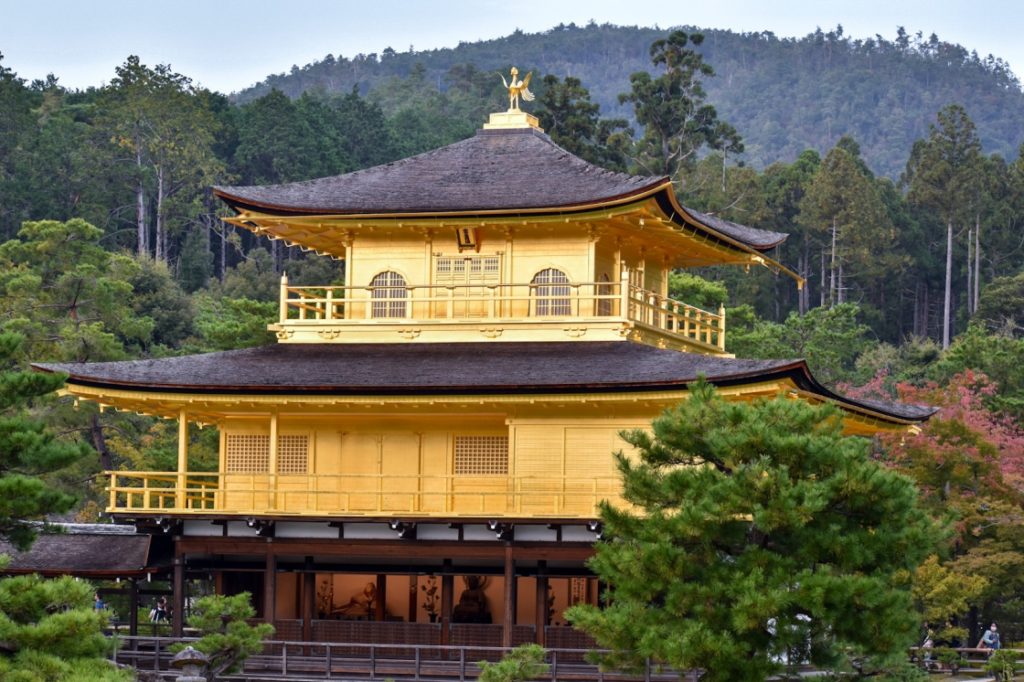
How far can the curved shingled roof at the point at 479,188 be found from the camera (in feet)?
118

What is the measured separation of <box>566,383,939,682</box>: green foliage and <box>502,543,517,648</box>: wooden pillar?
552cm

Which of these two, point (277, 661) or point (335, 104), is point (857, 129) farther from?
point (277, 661)

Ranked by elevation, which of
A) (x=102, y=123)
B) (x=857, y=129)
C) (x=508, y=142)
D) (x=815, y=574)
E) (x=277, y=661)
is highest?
(x=857, y=129)

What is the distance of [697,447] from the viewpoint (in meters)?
27.8

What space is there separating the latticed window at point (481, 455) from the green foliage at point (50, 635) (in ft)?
34.3

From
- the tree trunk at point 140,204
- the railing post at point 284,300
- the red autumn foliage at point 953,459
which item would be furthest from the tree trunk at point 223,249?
the railing post at point 284,300

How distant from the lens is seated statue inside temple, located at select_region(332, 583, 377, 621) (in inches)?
1419

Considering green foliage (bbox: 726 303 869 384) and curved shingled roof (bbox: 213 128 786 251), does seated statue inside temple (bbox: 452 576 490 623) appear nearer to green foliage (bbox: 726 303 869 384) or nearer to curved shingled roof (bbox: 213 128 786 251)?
curved shingled roof (bbox: 213 128 786 251)

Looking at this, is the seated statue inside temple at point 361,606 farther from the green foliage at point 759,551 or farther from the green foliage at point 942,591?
the green foliage at point 942,591

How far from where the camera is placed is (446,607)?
1372 inches

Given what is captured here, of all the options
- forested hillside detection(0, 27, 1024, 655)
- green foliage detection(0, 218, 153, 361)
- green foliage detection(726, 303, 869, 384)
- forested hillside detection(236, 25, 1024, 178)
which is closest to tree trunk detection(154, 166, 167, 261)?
forested hillside detection(0, 27, 1024, 655)

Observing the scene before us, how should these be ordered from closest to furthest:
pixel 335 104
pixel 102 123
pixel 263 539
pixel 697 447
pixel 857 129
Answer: pixel 697 447, pixel 263 539, pixel 102 123, pixel 335 104, pixel 857 129

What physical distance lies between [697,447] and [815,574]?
2.57 m

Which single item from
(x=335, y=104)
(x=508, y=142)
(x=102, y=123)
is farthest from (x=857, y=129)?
(x=508, y=142)
